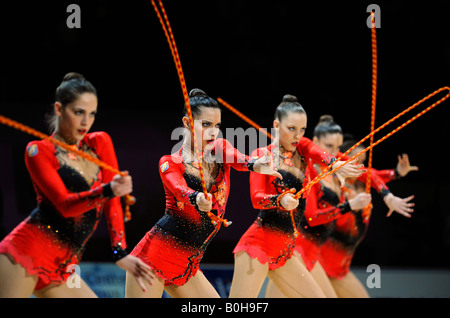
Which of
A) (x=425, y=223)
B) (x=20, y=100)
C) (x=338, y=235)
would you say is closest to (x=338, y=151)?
(x=338, y=235)

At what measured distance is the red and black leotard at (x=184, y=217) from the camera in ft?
8.42

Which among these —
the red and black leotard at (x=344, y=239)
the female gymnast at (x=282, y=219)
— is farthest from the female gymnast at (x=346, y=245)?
the female gymnast at (x=282, y=219)

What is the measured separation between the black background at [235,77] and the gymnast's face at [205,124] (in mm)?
950

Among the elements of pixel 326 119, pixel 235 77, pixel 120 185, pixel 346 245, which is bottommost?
pixel 346 245

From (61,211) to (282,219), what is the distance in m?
1.31

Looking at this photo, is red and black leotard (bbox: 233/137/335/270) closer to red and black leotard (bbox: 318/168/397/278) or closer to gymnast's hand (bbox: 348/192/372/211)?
gymnast's hand (bbox: 348/192/372/211)

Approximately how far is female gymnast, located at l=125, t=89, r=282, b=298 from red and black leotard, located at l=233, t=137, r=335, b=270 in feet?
1.00

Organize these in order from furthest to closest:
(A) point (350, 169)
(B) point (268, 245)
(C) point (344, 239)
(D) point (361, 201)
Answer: (C) point (344, 239), (D) point (361, 201), (B) point (268, 245), (A) point (350, 169)

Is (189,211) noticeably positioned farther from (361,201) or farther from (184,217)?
(361,201)

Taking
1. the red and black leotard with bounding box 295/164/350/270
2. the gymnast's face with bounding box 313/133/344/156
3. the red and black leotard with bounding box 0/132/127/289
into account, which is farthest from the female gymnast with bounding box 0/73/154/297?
the gymnast's face with bounding box 313/133/344/156

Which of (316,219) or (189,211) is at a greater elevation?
(189,211)

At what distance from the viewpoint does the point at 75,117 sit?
92.7 inches

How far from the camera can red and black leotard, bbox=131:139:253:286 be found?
2566mm

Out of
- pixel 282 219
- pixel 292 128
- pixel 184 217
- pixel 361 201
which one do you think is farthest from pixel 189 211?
pixel 361 201
